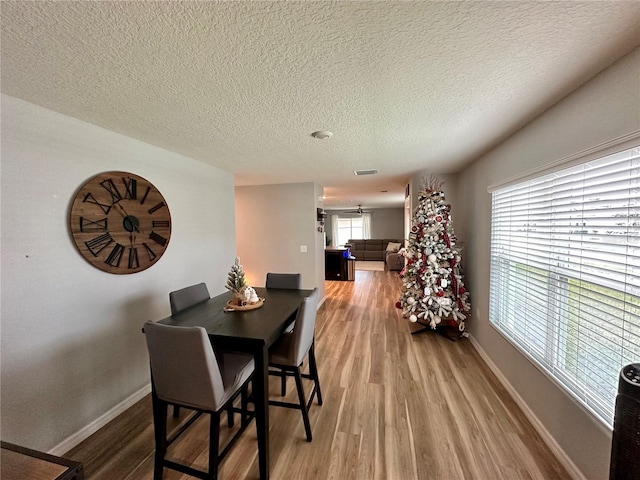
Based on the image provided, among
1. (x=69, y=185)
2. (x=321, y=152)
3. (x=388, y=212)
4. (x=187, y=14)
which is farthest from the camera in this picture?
(x=388, y=212)

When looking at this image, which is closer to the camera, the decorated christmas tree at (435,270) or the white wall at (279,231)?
the decorated christmas tree at (435,270)

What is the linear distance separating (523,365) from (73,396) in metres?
3.38

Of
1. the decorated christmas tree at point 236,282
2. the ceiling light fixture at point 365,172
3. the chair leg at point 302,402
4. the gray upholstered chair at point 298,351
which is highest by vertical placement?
the ceiling light fixture at point 365,172

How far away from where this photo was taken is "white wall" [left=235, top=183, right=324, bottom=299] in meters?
4.41

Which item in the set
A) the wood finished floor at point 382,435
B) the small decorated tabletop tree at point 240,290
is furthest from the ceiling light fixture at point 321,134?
the wood finished floor at point 382,435

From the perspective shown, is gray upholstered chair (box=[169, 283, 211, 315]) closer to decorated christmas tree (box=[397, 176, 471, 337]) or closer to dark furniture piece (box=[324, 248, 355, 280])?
decorated christmas tree (box=[397, 176, 471, 337])

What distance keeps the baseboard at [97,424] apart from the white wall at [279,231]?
2.58 metres

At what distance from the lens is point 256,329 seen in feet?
5.18

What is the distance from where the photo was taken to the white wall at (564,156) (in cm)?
121

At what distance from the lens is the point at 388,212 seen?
36.2 ft

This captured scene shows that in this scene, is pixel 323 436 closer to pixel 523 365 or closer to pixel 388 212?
pixel 523 365

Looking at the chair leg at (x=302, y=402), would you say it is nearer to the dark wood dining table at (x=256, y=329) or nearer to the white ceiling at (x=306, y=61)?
the dark wood dining table at (x=256, y=329)

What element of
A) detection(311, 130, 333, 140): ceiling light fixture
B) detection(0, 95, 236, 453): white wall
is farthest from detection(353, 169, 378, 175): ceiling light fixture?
detection(0, 95, 236, 453): white wall

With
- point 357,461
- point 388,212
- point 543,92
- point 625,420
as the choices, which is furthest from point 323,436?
point 388,212
